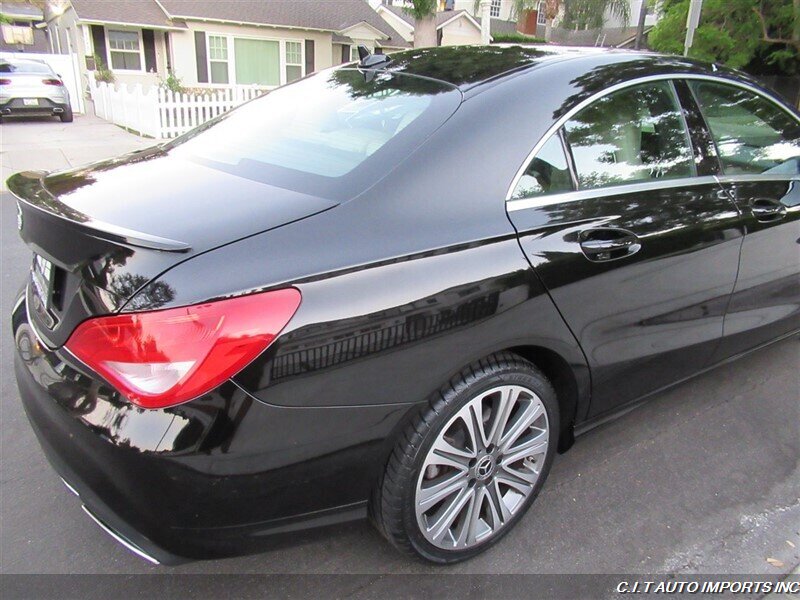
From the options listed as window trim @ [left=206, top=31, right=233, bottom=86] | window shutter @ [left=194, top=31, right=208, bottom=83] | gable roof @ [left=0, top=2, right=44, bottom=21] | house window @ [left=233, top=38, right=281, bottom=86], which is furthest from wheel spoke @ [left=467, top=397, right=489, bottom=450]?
gable roof @ [left=0, top=2, right=44, bottom=21]

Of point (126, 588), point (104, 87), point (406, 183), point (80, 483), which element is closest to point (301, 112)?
point (406, 183)

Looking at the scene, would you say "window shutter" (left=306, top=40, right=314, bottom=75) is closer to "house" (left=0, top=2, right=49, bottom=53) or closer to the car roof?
the car roof

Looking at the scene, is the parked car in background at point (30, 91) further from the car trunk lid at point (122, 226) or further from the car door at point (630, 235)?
the car door at point (630, 235)

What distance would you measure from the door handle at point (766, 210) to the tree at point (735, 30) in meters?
9.66

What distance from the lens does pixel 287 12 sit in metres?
23.6

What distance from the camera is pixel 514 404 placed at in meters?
2.07

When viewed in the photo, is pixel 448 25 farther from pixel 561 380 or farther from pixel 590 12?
pixel 561 380

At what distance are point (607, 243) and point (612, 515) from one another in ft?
3.69

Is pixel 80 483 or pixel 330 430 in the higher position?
pixel 330 430

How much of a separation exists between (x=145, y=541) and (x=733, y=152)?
287 cm

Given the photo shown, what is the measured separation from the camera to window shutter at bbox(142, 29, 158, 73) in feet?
68.3

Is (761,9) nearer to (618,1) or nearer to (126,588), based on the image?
(126,588)

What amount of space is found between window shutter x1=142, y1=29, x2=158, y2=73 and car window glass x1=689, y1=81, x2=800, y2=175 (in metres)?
22.2

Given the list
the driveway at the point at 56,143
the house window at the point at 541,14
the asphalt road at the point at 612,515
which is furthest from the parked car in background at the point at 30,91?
the house window at the point at 541,14
